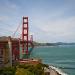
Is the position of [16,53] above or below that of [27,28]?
below

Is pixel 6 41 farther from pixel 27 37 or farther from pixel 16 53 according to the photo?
pixel 27 37

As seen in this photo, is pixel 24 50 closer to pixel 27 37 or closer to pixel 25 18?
pixel 27 37

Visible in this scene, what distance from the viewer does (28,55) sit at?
53562 mm

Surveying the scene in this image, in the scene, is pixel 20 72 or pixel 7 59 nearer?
pixel 20 72

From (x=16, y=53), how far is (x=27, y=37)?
17.2 ft

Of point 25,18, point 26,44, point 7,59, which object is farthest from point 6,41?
point 25,18

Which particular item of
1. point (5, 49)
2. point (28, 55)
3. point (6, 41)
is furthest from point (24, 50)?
point (6, 41)

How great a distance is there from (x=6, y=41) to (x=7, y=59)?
9.78ft

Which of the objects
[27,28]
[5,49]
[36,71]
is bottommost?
[36,71]

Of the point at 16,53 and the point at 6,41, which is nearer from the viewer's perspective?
the point at 6,41

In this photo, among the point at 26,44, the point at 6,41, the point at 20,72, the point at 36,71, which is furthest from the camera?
the point at 26,44

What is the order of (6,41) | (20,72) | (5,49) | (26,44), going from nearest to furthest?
1. (20,72)
2. (6,41)
3. (5,49)
4. (26,44)

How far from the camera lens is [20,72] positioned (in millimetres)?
21484

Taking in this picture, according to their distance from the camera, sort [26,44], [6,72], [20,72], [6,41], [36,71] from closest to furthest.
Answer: [20,72] < [6,72] < [36,71] < [6,41] < [26,44]
